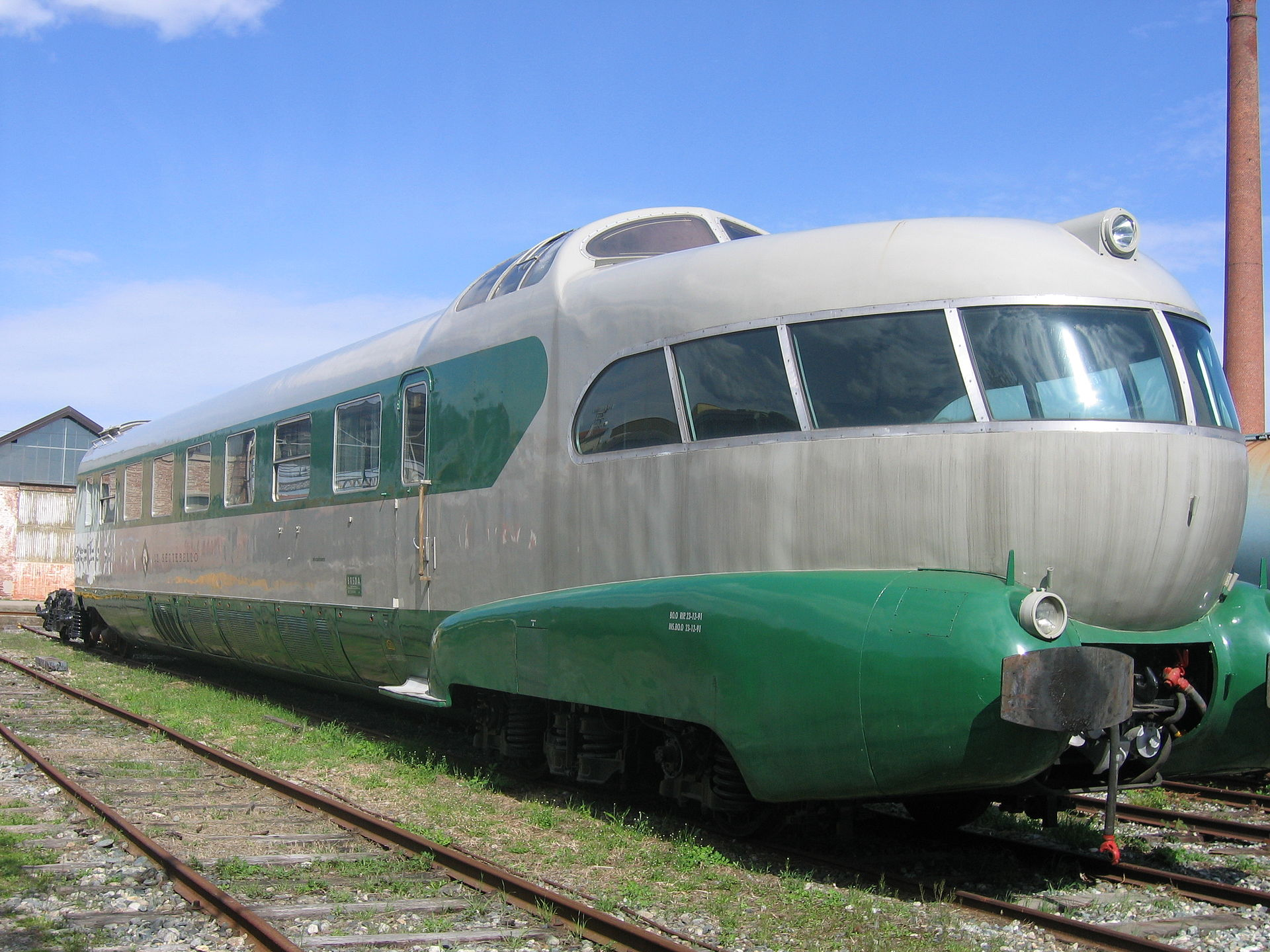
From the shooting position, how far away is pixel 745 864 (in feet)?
18.6

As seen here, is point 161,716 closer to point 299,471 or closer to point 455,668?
point 299,471

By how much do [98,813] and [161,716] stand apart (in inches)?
180

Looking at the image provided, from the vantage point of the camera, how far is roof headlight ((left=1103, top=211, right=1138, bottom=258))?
562cm

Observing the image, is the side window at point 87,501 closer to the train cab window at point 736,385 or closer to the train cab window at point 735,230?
the train cab window at point 735,230

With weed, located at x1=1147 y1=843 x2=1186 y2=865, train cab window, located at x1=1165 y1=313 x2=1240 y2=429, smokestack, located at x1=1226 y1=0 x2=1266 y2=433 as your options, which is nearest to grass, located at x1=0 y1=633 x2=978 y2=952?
weed, located at x1=1147 y1=843 x2=1186 y2=865

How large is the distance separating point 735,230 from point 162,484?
9.33 metres

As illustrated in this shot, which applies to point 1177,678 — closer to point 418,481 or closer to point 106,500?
point 418,481

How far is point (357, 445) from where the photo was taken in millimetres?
9578

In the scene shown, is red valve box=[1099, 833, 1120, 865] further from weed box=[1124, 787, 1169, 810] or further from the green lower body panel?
weed box=[1124, 787, 1169, 810]

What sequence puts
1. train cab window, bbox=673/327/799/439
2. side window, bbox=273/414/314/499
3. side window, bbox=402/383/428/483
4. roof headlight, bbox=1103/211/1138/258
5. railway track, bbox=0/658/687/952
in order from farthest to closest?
side window, bbox=273/414/314/499, side window, bbox=402/383/428/483, train cab window, bbox=673/327/799/439, roof headlight, bbox=1103/211/1138/258, railway track, bbox=0/658/687/952

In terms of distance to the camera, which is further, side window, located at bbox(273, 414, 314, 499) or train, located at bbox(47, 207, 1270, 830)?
side window, located at bbox(273, 414, 314, 499)

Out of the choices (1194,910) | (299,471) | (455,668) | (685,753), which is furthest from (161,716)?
(1194,910)

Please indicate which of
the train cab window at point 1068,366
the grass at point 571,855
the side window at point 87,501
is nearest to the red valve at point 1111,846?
the grass at point 571,855

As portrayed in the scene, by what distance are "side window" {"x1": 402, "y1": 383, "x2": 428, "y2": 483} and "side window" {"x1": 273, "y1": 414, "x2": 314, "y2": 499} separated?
1962 millimetres
